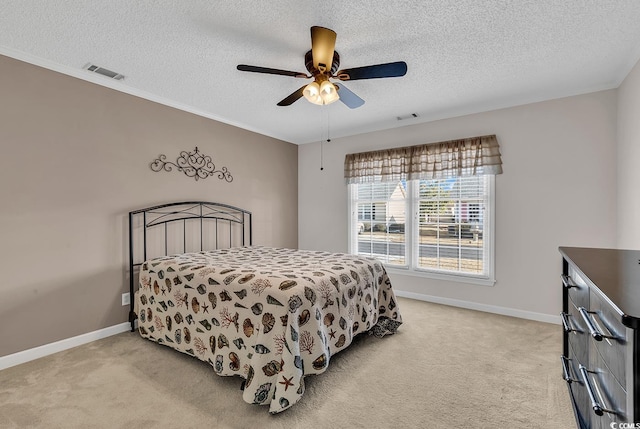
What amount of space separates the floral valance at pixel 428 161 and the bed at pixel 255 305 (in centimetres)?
172

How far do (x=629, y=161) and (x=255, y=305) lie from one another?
11.1 feet

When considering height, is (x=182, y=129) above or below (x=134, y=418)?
above

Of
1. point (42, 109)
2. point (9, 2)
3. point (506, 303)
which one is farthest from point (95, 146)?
point (506, 303)

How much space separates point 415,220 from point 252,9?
3189mm

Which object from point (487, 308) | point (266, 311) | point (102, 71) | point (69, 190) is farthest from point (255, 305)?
point (487, 308)

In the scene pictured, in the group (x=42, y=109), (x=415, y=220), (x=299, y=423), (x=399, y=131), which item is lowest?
(x=299, y=423)

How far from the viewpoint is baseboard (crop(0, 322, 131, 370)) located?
7.70 feet

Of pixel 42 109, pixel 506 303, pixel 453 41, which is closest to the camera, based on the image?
pixel 453 41

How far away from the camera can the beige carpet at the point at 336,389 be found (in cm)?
174

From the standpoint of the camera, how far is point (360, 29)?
208 cm

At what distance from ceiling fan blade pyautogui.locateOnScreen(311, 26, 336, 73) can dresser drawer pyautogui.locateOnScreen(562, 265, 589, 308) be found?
1873mm

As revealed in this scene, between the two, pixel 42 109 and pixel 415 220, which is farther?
pixel 415 220

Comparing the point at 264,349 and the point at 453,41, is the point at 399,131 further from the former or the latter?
the point at 264,349

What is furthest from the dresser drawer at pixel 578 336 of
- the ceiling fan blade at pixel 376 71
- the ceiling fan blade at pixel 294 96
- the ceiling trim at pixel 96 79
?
the ceiling trim at pixel 96 79
